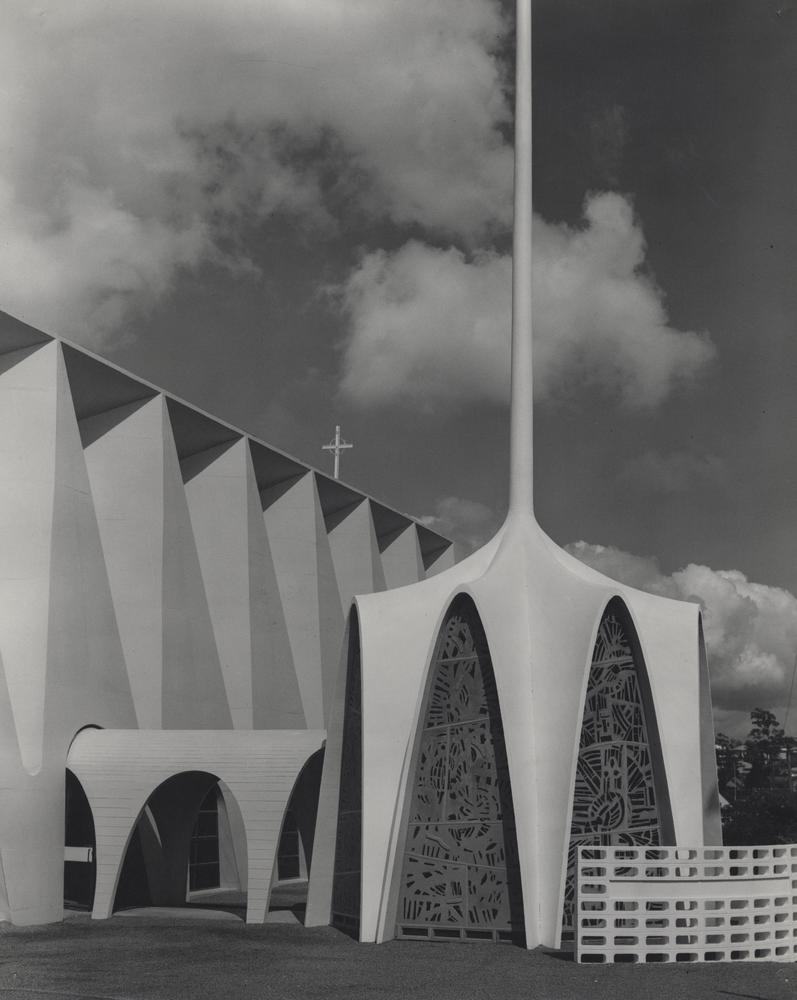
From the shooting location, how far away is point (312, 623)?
130ft

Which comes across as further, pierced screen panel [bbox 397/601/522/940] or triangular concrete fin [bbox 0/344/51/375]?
triangular concrete fin [bbox 0/344/51/375]

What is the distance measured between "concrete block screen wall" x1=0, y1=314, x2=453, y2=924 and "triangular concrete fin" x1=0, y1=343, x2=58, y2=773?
28 mm

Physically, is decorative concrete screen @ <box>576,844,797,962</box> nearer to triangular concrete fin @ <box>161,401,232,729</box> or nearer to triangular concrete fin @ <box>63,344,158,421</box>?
triangular concrete fin @ <box>161,401,232,729</box>

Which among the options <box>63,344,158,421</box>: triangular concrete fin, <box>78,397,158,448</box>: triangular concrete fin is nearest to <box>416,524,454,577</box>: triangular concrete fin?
<box>78,397,158,448</box>: triangular concrete fin

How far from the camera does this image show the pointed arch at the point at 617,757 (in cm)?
1808

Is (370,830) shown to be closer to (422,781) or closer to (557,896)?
(422,781)

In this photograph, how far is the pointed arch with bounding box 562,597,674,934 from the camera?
712 inches

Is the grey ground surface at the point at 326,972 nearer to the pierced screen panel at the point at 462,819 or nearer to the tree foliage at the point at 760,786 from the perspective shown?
the pierced screen panel at the point at 462,819

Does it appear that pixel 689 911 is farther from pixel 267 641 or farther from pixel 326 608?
pixel 326 608

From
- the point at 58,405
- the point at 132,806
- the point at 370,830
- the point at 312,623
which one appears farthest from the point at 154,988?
the point at 312,623

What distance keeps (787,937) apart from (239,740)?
36.2 ft

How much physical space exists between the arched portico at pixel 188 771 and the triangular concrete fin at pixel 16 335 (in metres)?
8.05

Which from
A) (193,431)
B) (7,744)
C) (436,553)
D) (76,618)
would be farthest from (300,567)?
(7,744)

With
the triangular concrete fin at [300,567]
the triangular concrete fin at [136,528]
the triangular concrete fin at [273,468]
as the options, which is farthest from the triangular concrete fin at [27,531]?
the triangular concrete fin at [300,567]
